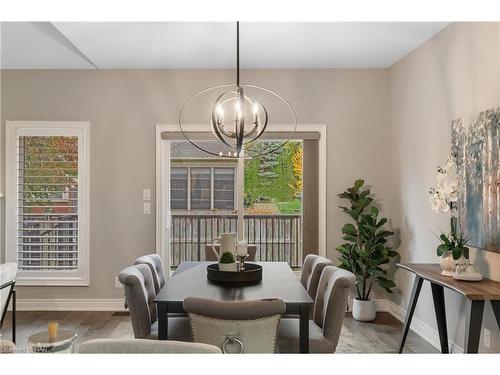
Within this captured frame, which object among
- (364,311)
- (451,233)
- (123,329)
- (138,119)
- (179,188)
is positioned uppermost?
(138,119)

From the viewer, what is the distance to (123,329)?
426cm

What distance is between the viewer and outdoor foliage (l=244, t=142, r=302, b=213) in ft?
17.1

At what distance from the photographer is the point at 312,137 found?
4.98 meters

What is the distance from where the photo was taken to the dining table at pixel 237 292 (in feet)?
7.57

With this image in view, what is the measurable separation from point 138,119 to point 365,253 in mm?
2772

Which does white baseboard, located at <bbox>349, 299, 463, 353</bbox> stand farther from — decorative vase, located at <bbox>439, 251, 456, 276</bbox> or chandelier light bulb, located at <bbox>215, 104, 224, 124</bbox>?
chandelier light bulb, located at <bbox>215, 104, 224, 124</bbox>

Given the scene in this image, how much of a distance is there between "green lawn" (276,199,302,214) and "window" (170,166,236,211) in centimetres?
57

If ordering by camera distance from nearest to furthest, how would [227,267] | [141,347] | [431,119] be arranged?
[141,347]
[227,267]
[431,119]

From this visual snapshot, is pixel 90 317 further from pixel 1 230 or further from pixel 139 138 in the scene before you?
pixel 139 138

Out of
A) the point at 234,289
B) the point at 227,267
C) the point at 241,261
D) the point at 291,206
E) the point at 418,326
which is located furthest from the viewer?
the point at 291,206

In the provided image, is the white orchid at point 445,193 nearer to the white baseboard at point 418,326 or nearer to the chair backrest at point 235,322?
the white baseboard at point 418,326

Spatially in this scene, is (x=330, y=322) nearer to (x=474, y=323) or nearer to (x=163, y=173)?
(x=474, y=323)

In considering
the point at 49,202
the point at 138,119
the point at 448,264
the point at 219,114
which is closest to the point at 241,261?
the point at 219,114
